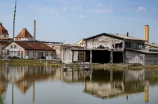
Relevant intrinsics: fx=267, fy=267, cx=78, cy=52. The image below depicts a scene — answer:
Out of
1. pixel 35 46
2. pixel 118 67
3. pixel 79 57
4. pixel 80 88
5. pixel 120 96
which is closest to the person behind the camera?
pixel 120 96

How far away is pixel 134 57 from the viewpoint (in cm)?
4469

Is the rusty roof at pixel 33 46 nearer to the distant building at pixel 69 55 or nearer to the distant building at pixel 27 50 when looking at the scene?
the distant building at pixel 27 50

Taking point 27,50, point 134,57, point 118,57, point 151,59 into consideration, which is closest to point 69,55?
point 118,57

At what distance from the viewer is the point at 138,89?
19.8 m

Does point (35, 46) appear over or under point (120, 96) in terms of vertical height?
over

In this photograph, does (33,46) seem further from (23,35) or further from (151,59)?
(151,59)

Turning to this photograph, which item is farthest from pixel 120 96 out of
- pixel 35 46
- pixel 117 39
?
pixel 35 46

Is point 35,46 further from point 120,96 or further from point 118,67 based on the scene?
point 120,96

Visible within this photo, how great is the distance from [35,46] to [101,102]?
4976 centimetres

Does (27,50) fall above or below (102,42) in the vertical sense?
below

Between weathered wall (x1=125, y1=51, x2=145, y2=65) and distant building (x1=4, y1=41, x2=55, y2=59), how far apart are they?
2307 cm

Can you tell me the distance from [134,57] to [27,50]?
85.6 feet

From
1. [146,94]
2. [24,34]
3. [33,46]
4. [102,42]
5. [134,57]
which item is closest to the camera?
[146,94]

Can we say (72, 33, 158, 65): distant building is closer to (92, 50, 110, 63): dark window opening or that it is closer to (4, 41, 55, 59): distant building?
(92, 50, 110, 63): dark window opening
